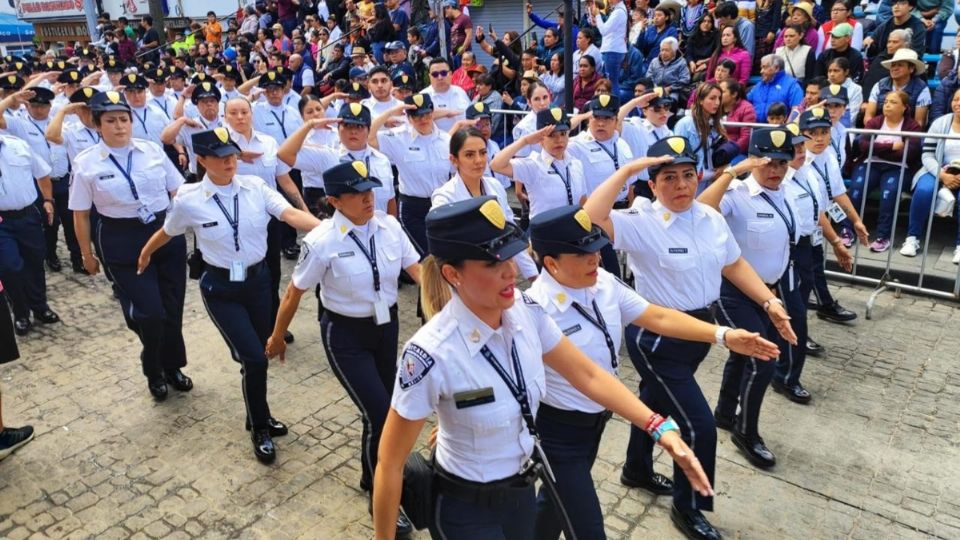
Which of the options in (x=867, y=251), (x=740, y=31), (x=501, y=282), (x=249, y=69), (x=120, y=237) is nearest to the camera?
(x=501, y=282)

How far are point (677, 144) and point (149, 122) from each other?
7986mm

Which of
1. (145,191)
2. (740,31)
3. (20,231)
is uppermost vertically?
(740,31)

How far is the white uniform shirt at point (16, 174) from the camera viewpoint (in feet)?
22.0

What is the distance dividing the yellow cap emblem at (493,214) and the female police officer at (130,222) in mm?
4094

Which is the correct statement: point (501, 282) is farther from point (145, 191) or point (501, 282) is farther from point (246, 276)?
point (145, 191)

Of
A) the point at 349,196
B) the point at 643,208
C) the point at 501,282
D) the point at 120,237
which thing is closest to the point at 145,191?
the point at 120,237

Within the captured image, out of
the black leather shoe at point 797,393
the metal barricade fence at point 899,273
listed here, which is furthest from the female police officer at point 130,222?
the metal barricade fence at point 899,273

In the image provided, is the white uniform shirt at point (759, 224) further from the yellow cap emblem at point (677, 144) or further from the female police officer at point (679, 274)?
the yellow cap emblem at point (677, 144)

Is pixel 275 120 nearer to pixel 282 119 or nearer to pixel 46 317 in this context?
pixel 282 119

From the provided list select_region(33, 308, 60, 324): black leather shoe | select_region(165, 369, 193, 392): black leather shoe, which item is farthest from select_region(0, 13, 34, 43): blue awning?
select_region(165, 369, 193, 392): black leather shoe

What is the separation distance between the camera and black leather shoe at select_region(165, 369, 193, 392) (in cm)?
605

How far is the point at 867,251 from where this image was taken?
8.23m

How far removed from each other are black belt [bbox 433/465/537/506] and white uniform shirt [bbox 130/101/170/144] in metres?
8.33

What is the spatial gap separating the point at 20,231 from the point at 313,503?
15.1ft
